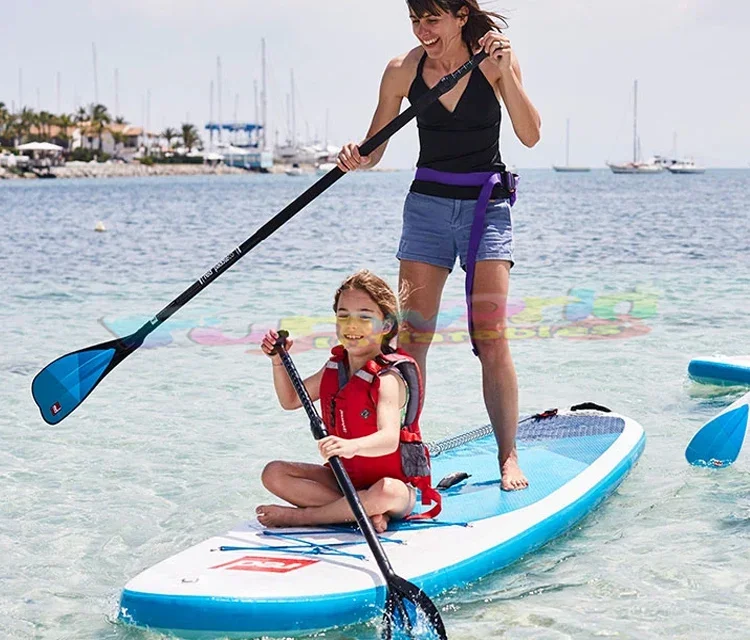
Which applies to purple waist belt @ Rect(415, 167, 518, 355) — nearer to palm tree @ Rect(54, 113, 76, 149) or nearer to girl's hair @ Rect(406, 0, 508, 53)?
girl's hair @ Rect(406, 0, 508, 53)

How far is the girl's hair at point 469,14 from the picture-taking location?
13.1 feet

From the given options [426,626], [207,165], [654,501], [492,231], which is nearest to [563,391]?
→ [654,501]

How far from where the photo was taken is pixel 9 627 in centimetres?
349

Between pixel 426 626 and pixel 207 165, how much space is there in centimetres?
11093

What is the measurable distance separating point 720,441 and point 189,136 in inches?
4380

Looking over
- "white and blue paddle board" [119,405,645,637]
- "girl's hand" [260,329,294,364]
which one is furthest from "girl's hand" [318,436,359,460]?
"girl's hand" [260,329,294,364]

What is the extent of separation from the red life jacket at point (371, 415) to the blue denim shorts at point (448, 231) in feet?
1.81

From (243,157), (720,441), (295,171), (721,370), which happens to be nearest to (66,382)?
(720,441)

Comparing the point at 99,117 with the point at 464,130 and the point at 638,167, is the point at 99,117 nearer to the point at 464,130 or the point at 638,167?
the point at 638,167

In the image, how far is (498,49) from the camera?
390 cm

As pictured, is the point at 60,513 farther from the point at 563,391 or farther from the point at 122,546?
the point at 563,391

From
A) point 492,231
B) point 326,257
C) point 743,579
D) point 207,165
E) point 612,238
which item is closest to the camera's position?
point 743,579

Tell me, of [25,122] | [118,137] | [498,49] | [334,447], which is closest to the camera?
[334,447]

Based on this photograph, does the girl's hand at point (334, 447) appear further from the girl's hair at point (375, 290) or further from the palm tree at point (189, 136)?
the palm tree at point (189, 136)
